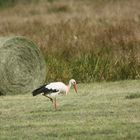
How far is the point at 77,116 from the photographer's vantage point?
15297 mm

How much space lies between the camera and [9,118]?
51.1 feet

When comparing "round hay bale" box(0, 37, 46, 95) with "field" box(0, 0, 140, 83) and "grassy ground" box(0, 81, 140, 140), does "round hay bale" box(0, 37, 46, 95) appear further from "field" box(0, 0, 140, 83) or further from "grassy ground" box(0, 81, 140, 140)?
"field" box(0, 0, 140, 83)

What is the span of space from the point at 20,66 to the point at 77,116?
617cm

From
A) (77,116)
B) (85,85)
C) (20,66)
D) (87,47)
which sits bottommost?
(87,47)

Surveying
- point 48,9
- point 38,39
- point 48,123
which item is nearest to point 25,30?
point 38,39

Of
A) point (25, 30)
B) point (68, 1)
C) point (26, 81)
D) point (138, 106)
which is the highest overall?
point (138, 106)

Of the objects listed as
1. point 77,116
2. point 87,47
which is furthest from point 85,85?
point 77,116

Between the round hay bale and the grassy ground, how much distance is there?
0.82 m

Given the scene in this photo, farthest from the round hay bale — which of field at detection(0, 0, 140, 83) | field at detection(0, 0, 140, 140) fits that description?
field at detection(0, 0, 140, 83)

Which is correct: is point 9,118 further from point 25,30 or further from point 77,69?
point 25,30

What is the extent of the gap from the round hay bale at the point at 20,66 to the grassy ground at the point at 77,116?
82 centimetres

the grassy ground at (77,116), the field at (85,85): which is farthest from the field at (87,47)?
the grassy ground at (77,116)

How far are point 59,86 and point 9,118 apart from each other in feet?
4.71

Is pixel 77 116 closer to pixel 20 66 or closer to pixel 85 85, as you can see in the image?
pixel 85 85
